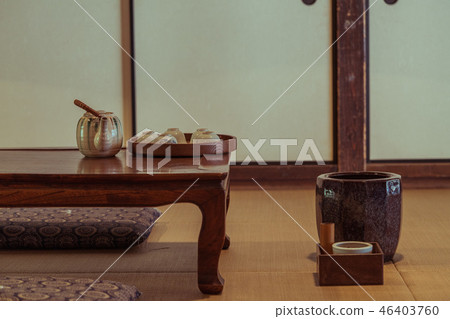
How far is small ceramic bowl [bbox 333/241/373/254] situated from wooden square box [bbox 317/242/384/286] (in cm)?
4

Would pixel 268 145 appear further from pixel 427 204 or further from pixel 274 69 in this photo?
pixel 427 204

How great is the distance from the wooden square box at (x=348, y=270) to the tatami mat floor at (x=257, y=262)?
4 centimetres

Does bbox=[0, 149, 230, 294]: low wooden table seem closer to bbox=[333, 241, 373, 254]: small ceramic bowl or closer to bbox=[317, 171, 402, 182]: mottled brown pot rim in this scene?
bbox=[333, 241, 373, 254]: small ceramic bowl

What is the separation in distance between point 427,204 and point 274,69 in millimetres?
1345

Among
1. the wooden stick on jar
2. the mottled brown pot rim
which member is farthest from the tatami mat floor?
the wooden stick on jar

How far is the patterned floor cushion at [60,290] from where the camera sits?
177cm

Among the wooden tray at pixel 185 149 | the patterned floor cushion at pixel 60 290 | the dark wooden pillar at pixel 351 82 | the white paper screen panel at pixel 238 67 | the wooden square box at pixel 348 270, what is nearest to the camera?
the patterned floor cushion at pixel 60 290

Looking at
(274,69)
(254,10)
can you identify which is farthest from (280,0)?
(274,69)

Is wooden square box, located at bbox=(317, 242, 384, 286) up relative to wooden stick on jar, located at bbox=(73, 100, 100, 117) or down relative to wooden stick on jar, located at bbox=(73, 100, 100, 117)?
down

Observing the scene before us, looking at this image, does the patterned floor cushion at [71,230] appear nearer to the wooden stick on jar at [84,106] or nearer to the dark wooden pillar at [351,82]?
the wooden stick on jar at [84,106]

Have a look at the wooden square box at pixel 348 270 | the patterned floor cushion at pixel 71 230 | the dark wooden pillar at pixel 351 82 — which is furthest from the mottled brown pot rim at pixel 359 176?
the dark wooden pillar at pixel 351 82

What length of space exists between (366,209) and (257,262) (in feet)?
1.46

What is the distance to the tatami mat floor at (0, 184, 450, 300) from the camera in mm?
1969

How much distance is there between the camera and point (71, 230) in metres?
2.62
